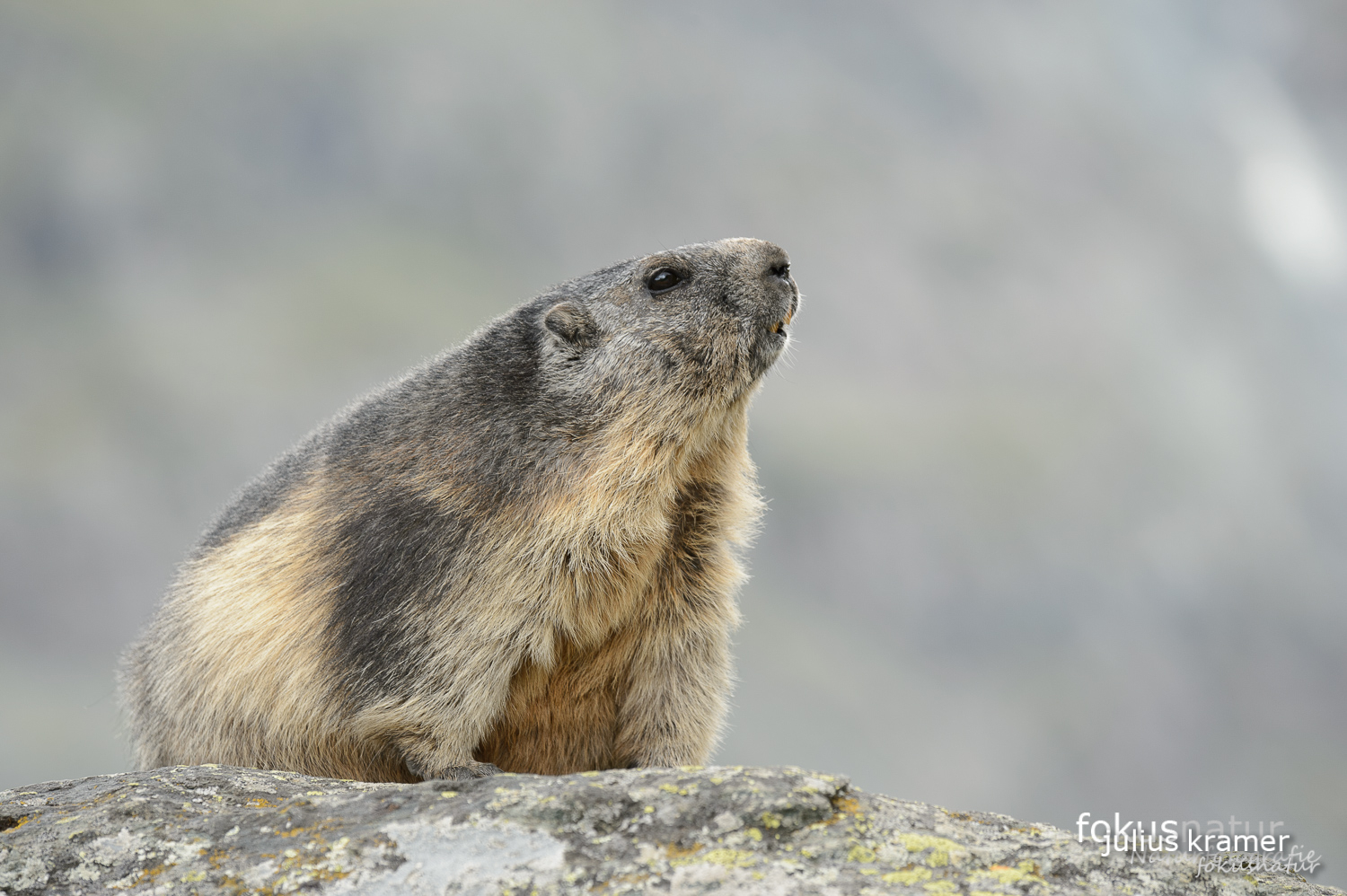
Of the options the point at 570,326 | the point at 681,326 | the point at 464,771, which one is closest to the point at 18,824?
the point at 464,771

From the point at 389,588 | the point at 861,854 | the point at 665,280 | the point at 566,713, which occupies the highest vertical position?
the point at 665,280

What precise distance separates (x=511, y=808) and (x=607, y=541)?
2.24 m

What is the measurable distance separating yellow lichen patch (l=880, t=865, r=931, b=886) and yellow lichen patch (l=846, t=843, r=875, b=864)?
114 mm

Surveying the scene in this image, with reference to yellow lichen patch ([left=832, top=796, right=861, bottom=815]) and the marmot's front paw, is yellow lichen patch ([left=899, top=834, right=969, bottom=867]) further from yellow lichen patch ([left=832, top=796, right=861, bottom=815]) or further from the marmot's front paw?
the marmot's front paw

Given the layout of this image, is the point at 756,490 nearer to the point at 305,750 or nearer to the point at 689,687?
the point at 689,687

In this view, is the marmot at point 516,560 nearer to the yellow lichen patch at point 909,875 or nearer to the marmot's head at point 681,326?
the marmot's head at point 681,326

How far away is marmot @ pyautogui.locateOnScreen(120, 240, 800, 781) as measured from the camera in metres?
5.94

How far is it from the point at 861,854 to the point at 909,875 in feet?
0.64

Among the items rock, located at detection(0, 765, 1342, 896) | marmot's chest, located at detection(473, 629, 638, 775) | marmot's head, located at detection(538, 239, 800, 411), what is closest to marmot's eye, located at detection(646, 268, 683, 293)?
marmot's head, located at detection(538, 239, 800, 411)

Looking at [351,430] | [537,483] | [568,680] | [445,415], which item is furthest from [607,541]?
[351,430]

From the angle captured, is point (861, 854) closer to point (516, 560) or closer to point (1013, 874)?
point (1013, 874)

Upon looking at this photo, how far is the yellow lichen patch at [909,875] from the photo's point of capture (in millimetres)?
3713

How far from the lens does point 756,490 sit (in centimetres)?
716

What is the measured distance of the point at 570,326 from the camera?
6.62 m
